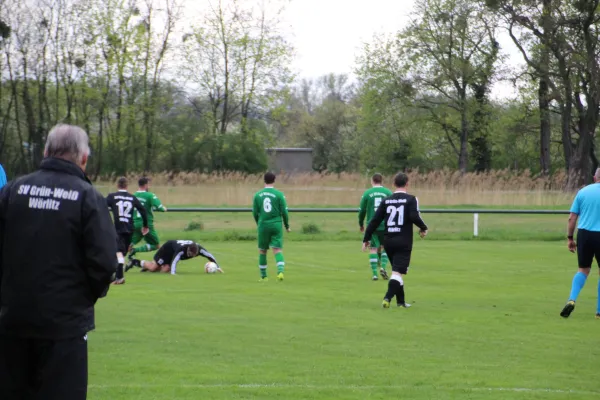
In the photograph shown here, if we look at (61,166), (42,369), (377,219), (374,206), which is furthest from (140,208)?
(42,369)

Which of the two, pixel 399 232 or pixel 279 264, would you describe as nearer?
pixel 399 232

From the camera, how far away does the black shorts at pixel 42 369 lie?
4551 mm

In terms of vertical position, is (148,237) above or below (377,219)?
below

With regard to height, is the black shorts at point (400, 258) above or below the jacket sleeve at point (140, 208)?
below

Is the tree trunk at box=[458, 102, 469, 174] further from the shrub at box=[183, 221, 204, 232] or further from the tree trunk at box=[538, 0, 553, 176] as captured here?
the shrub at box=[183, 221, 204, 232]

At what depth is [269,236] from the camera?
1697 centimetres

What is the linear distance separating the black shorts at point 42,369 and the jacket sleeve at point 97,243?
34 cm

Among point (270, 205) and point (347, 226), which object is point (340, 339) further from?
point (347, 226)

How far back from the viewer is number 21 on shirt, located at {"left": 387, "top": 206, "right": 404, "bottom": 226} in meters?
12.9

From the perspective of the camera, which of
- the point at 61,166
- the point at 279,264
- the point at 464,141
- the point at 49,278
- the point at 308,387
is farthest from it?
the point at 464,141

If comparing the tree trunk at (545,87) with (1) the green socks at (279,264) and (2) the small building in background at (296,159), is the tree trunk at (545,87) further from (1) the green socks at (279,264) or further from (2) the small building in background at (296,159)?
(1) the green socks at (279,264)

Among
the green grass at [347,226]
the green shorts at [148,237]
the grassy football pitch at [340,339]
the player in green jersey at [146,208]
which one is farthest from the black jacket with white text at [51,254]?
the green grass at [347,226]

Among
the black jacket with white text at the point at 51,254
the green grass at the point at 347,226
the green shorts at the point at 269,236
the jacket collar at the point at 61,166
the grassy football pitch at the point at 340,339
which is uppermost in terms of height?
the jacket collar at the point at 61,166

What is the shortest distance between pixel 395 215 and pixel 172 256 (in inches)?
278
